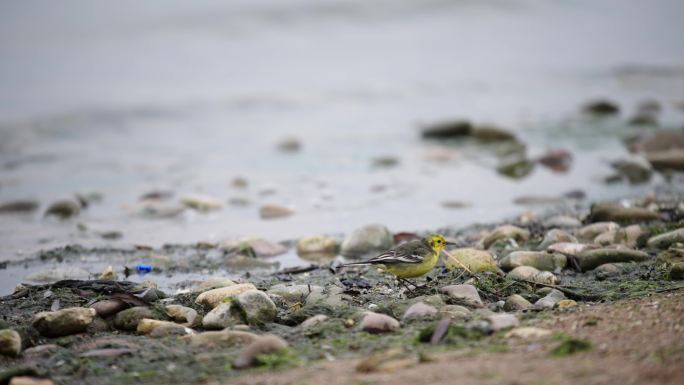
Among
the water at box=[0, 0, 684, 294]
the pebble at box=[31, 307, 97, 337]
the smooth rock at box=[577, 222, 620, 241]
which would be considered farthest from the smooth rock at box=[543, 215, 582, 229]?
the pebble at box=[31, 307, 97, 337]

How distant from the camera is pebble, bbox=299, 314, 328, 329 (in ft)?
16.8

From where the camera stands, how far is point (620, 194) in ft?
32.3

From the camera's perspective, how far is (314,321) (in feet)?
17.0

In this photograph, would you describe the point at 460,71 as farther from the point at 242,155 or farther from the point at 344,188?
the point at 344,188

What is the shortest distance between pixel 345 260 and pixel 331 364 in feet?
11.1

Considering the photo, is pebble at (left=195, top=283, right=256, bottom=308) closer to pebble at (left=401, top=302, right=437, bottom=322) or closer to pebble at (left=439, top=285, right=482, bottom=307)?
pebble at (left=401, top=302, right=437, bottom=322)

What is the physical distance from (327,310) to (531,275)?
1.82 meters

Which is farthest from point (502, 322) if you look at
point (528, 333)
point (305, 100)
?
point (305, 100)

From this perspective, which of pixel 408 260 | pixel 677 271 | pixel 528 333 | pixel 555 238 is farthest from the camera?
pixel 555 238

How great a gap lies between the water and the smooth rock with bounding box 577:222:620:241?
1642mm

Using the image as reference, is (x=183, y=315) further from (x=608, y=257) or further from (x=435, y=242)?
(x=608, y=257)

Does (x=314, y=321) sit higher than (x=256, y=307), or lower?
lower

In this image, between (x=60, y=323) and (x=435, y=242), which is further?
(x=435, y=242)

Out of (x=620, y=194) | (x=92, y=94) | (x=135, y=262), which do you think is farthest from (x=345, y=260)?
(x=92, y=94)
